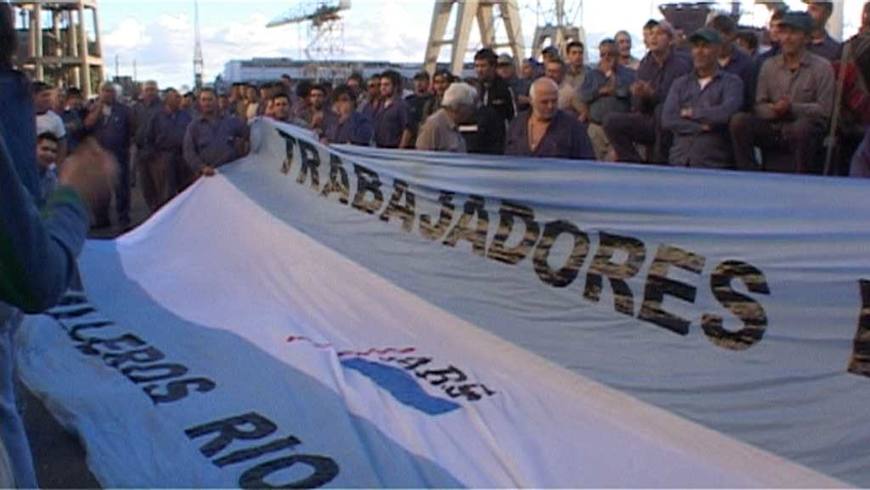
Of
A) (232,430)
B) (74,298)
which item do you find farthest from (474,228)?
(74,298)

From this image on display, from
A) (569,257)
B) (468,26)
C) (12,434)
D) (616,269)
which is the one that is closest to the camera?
(12,434)

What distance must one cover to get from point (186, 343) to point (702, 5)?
8828mm

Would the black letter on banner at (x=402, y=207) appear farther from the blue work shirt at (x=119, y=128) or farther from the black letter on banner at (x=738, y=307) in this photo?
the blue work shirt at (x=119, y=128)

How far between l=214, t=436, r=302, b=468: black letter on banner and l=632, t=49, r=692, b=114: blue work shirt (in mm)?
4447

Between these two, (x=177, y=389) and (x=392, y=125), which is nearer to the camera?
(x=177, y=389)

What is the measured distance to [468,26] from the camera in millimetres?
36719

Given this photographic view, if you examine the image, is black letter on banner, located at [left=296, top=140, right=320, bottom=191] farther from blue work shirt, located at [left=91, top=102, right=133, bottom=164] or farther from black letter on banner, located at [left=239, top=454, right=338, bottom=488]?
blue work shirt, located at [left=91, top=102, right=133, bottom=164]

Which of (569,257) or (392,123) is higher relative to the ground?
(392,123)

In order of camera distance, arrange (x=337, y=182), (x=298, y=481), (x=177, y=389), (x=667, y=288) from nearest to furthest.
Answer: (x=298, y=481), (x=667, y=288), (x=177, y=389), (x=337, y=182)

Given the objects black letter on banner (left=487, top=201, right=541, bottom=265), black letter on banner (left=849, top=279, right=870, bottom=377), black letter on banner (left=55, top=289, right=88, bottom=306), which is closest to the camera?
black letter on banner (left=849, top=279, right=870, bottom=377)

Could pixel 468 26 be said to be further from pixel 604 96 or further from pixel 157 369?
pixel 157 369

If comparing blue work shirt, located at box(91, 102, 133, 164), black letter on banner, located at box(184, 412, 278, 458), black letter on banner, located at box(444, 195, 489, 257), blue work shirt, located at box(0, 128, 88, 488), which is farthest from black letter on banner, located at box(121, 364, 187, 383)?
blue work shirt, located at box(91, 102, 133, 164)

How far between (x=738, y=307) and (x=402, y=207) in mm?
2943

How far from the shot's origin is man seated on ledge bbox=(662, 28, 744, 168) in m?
6.78
